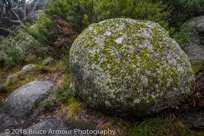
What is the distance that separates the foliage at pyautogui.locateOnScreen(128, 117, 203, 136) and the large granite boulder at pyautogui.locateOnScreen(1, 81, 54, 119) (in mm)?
2450

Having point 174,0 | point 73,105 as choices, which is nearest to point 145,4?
point 174,0

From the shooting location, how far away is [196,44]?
447 cm

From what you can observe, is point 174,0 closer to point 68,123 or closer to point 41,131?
point 68,123

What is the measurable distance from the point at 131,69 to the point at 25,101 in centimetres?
284

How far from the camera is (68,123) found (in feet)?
8.12

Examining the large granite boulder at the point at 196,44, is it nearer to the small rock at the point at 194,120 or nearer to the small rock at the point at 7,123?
the small rock at the point at 194,120

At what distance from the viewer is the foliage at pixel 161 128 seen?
2146 millimetres

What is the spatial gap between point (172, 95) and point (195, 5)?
4682 millimetres

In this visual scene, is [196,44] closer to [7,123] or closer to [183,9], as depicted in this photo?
[183,9]

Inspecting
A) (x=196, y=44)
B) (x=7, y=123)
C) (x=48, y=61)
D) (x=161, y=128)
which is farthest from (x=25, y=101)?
(x=196, y=44)

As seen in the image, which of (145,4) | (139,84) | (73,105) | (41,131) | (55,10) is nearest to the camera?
(139,84)

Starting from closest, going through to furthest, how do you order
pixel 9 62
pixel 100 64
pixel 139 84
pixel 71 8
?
pixel 139 84, pixel 100 64, pixel 71 8, pixel 9 62

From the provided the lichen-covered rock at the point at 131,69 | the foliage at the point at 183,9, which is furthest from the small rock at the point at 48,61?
the foliage at the point at 183,9

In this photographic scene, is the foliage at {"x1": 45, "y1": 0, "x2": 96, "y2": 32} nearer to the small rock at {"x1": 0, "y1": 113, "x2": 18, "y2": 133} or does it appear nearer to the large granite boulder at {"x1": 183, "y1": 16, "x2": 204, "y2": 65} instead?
the small rock at {"x1": 0, "y1": 113, "x2": 18, "y2": 133}
